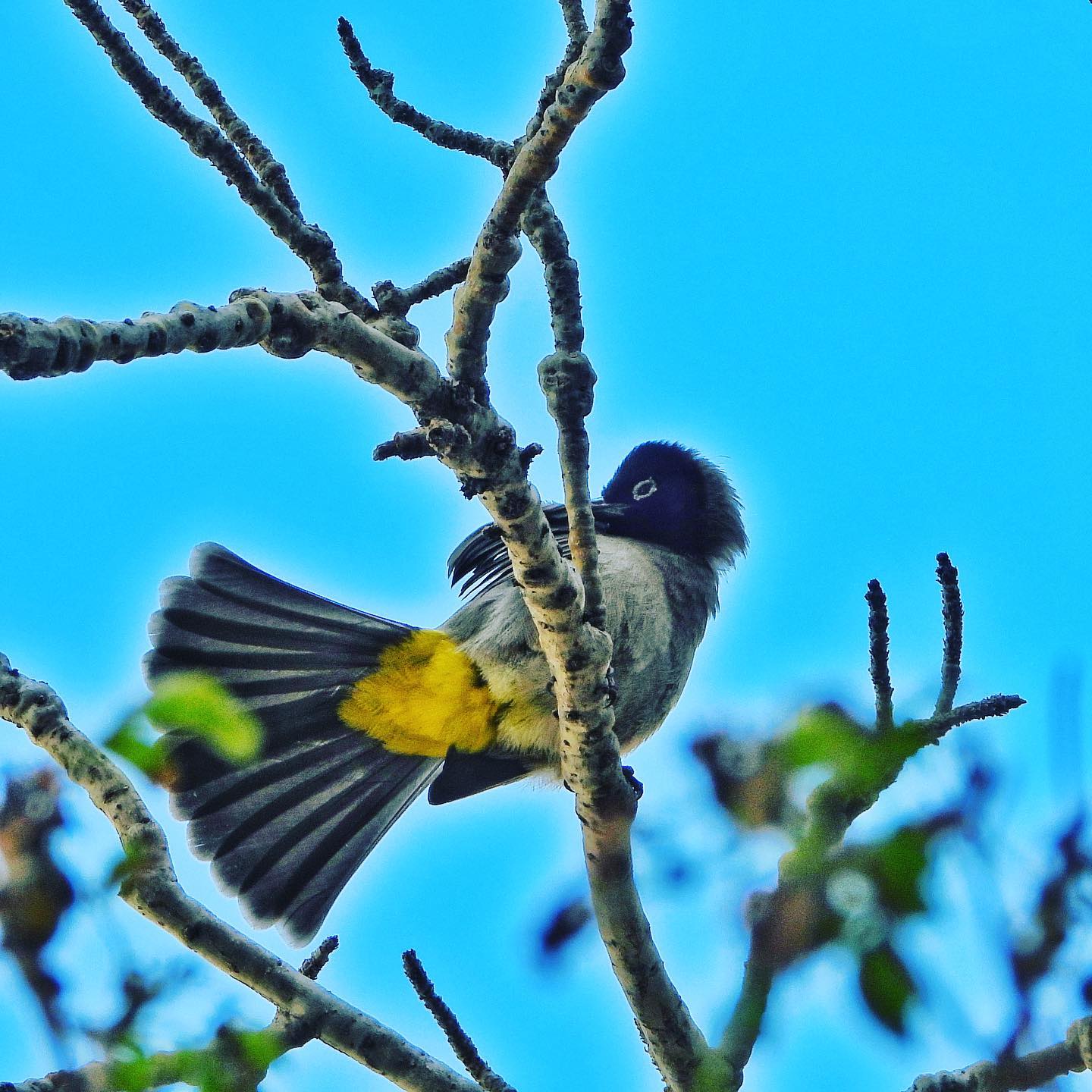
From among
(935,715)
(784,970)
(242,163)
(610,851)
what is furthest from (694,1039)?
(242,163)

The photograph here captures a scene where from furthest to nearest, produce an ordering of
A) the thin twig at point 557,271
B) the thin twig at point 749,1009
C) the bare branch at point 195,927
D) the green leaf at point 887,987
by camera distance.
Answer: the thin twig at point 557,271 < the bare branch at point 195,927 < the thin twig at point 749,1009 < the green leaf at point 887,987

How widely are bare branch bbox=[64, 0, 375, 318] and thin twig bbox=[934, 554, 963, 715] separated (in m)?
1.70

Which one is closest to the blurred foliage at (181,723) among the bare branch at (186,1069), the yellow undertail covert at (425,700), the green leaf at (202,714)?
the green leaf at (202,714)

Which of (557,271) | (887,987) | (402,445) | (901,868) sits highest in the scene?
(557,271)

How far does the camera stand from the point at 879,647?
279 centimetres

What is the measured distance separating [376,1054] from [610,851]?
81cm

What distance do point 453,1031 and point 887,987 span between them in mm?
2459

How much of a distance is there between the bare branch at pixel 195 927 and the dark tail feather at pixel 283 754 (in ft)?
6.55

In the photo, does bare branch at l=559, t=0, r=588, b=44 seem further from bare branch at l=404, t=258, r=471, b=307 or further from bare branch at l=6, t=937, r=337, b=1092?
bare branch at l=6, t=937, r=337, b=1092

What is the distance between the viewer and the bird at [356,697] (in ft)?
17.0

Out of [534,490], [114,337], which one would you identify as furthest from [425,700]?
[114,337]

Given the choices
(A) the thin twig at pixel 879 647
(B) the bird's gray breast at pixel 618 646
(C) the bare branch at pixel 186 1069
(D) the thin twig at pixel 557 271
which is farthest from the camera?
(B) the bird's gray breast at pixel 618 646

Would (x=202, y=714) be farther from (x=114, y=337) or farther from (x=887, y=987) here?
(x=887, y=987)

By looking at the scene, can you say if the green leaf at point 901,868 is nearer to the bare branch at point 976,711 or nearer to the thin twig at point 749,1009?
the thin twig at point 749,1009
